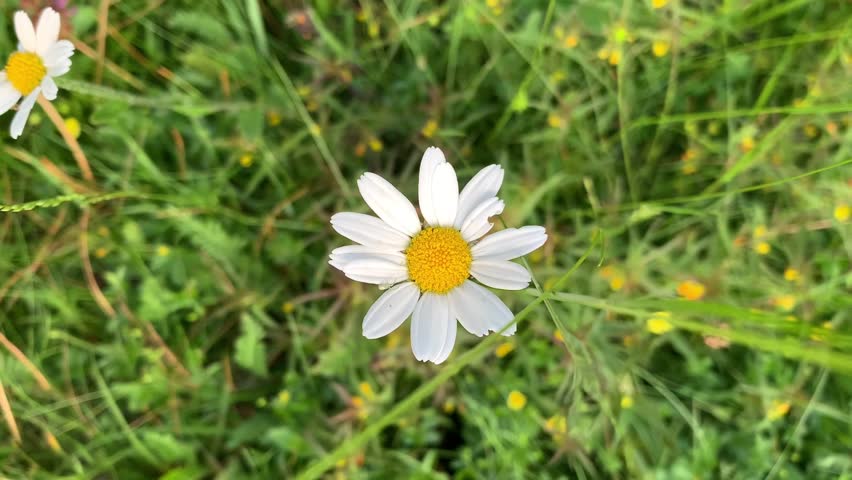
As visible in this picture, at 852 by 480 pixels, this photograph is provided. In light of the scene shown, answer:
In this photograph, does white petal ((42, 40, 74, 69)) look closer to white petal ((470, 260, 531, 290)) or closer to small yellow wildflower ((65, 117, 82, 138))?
small yellow wildflower ((65, 117, 82, 138))

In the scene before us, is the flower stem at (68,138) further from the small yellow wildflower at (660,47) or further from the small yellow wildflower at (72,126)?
the small yellow wildflower at (660,47)

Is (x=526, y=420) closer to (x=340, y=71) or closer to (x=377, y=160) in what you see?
(x=377, y=160)

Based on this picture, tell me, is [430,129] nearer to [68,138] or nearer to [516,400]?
[516,400]

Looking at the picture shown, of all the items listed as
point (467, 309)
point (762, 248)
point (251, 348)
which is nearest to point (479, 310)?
point (467, 309)

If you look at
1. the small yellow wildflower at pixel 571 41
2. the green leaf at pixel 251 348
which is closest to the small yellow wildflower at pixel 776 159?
the small yellow wildflower at pixel 571 41

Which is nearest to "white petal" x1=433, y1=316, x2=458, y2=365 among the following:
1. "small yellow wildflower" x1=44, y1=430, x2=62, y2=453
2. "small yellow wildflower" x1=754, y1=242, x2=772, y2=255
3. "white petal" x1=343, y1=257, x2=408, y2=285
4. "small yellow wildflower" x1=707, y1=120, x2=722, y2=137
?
"white petal" x1=343, y1=257, x2=408, y2=285

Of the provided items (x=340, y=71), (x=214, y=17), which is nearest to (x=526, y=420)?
(x=340, y=71)
